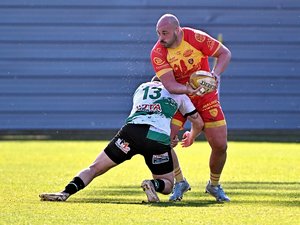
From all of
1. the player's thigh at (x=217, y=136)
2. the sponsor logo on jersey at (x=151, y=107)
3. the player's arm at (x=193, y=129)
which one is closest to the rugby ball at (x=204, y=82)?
the player's arm at (x=193, y=129)

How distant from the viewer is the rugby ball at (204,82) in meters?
9.41

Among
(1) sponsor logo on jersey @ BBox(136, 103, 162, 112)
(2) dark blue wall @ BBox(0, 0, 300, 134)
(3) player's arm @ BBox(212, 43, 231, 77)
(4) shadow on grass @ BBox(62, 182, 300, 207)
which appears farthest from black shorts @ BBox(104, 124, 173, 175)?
(2) dark blue wall @ BBox(0, 0, 300, 134)

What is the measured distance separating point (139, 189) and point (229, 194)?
1030 mm

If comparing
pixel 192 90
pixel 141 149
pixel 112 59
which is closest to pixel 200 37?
pixel 192 90

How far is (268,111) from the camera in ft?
74.6

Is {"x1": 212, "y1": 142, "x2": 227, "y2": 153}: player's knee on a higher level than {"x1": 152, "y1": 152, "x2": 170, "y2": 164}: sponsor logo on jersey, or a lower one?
lower

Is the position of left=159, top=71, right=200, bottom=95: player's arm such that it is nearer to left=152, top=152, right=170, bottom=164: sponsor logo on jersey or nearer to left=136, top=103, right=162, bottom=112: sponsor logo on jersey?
left=136, top=103, right=162, bottom=112: sponsor logo on jersey

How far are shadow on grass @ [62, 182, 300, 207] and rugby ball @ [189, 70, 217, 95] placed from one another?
0.99m

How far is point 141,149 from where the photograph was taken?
931 centimetres

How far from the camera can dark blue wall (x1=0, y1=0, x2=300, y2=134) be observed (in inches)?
882

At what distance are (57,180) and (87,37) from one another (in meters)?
11.1

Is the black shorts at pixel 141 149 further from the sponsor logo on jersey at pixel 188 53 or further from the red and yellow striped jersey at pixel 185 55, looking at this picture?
the sponsor logo on jersey at pixel 188 53

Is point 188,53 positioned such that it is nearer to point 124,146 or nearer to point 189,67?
point 189,67

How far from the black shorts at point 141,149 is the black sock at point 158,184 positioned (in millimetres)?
156
